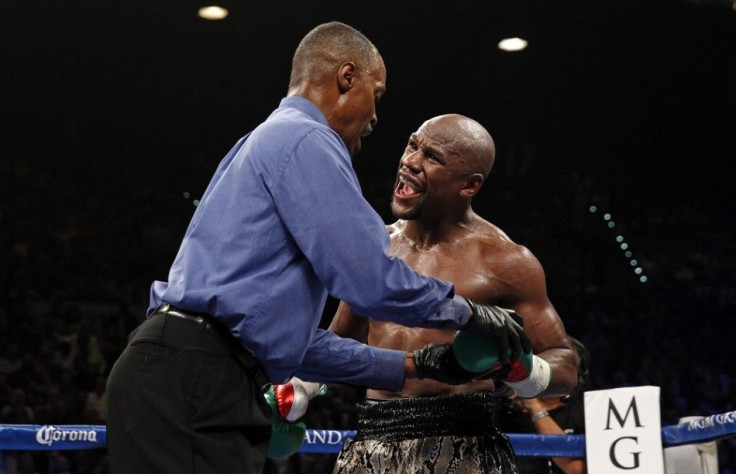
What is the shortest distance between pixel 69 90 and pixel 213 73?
1260 millimetres

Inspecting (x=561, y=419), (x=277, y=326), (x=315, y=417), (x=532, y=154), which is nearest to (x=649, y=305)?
(x=532, y=154)

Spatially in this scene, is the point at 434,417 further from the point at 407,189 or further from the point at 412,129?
the point at 412,129

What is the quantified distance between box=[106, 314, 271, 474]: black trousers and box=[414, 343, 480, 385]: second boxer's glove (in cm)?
51

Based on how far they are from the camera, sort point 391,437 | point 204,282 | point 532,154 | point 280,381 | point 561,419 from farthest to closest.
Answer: point 532,154 < point 561,419 < point 391,437 < point 280,381 < point 204,282

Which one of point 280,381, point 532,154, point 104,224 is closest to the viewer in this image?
point 280,381

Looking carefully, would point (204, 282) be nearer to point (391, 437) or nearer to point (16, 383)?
A: point (391, 437)

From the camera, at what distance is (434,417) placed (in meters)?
2.06

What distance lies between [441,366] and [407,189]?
22.0 inches

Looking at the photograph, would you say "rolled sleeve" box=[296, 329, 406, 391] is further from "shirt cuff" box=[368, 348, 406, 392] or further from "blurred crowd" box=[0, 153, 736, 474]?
"blurred crowd" box=[0, 153, 736, 474]

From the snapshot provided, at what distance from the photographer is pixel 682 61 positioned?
27.6ft

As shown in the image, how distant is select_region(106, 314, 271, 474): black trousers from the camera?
1432 millimetres

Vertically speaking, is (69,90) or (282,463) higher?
(69,90)

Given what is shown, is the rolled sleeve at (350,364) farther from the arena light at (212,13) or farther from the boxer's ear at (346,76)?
the arena light at (212,13)

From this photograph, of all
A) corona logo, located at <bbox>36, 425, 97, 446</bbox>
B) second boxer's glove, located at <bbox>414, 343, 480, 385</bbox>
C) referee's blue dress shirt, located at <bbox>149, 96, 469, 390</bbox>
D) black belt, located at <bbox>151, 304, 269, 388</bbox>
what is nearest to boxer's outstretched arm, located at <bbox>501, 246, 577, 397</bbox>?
A: second boxer's glove, located at <bbox>414, 343, 480, 385</bbox>
